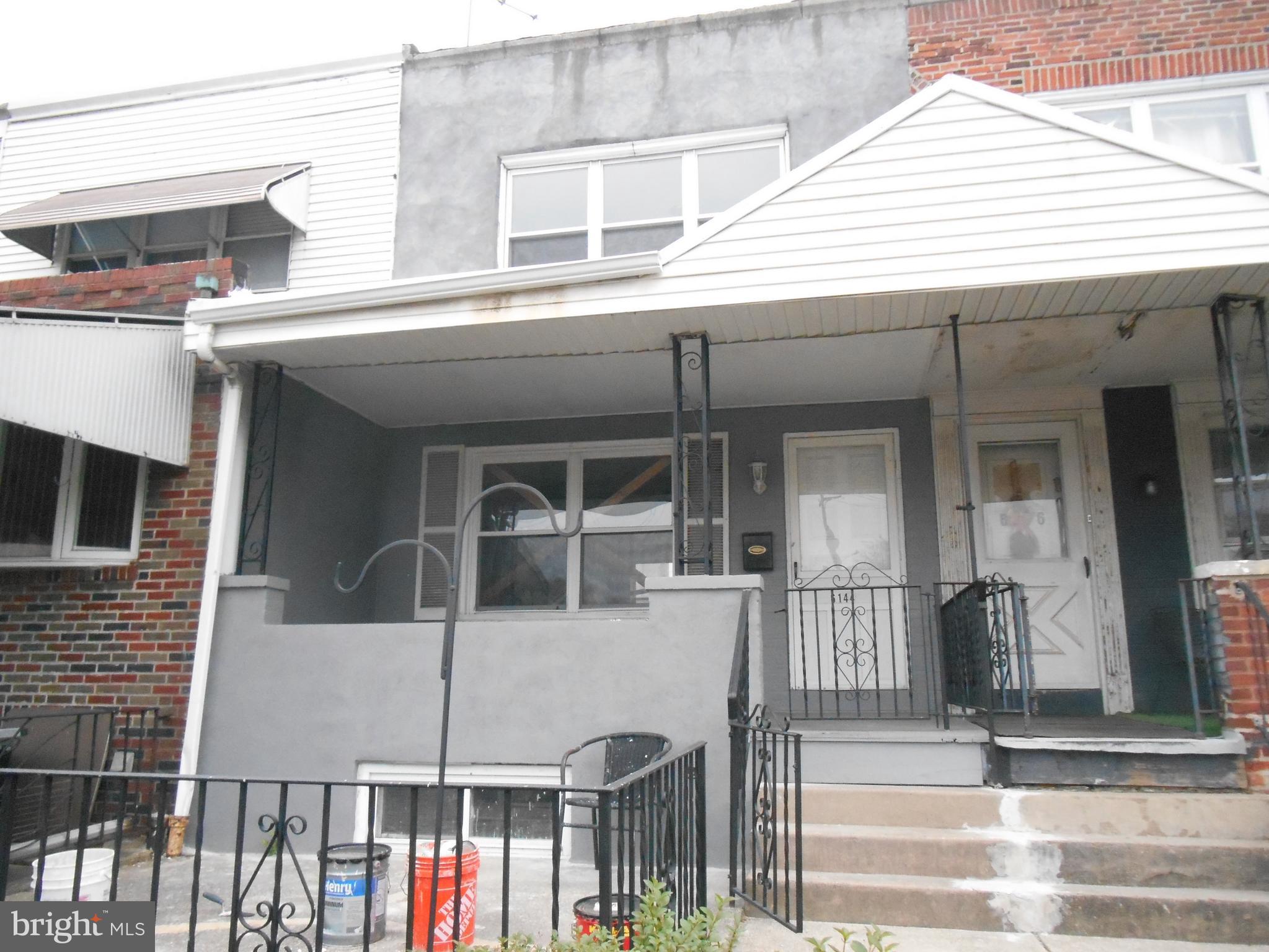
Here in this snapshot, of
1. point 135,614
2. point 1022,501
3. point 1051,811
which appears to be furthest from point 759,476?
point 135,614

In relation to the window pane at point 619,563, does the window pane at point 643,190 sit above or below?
above

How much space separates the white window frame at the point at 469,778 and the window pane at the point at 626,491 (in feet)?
8.48

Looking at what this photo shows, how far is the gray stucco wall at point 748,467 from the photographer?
7094 millimetres

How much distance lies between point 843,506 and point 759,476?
705 mm

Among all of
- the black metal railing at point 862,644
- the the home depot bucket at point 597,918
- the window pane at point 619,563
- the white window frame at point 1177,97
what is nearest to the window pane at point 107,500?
the window pane at point 619,563

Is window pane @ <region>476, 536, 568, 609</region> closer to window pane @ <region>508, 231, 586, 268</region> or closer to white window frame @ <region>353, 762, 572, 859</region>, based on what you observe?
white window frame @ <region>353, 762, 572, 859</region>

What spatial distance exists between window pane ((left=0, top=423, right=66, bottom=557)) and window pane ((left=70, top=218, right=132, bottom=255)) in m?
3.12

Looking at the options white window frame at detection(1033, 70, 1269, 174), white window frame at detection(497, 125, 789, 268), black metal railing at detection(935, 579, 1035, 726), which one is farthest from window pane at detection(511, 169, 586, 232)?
black metal railing at detection(935, 579, 1035, 726)

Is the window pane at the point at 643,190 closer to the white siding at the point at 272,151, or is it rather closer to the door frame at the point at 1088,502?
the white siding at the point at 272,151

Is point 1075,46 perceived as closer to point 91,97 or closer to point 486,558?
point 486,558

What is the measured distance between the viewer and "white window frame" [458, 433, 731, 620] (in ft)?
24.6

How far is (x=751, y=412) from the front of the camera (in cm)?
753

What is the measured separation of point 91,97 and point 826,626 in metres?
8.55

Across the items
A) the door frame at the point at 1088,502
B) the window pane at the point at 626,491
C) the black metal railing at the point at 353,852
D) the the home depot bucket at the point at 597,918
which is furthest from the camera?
the window pane at the point at 626,491
